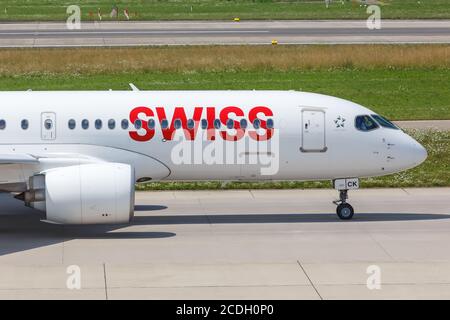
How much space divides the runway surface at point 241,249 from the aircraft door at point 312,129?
1.93 meters

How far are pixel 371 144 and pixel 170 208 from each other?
224 inches

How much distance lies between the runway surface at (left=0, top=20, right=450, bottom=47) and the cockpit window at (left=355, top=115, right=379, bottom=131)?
37.3 meters

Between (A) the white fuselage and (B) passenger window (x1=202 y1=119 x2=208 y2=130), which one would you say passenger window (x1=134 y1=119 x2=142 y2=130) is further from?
(B) passenger window (x1=202 y1=119 x2=208 y2=130)

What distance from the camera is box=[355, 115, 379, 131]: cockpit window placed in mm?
26812

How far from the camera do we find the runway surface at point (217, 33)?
64500 millimetres

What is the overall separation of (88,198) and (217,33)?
46.0m

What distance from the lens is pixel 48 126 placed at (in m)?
26.1

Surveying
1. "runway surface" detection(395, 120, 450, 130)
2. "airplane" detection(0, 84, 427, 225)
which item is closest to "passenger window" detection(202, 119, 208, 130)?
"airplane" detection(0, 84, 427, 225)

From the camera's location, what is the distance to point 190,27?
74000 millimetres

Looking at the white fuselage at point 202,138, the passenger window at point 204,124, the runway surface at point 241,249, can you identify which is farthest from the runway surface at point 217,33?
the passenger window at point 204,124

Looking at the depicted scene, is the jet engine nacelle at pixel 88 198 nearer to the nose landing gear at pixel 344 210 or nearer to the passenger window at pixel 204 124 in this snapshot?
the passenger window at pixel 204 124

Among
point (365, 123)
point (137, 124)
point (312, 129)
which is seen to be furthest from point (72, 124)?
point (365, 123)

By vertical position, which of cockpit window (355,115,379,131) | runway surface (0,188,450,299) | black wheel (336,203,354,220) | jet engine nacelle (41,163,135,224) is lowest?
runway surface (0,188,450,299)

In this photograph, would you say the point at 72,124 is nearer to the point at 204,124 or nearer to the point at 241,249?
the point at 204,124
